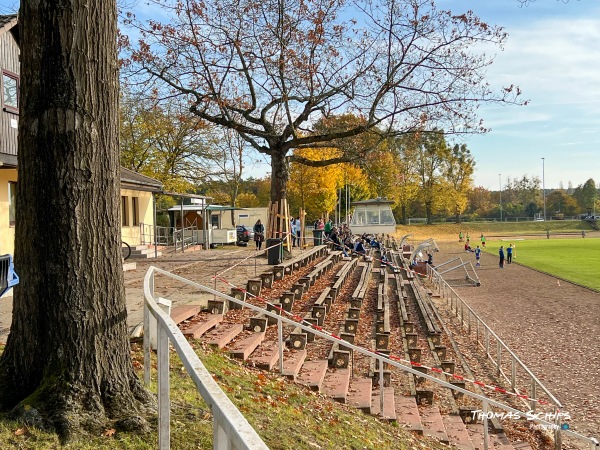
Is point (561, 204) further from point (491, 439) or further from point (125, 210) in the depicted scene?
point (491, 439)

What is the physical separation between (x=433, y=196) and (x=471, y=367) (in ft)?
253

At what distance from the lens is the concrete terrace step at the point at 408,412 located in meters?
7.73

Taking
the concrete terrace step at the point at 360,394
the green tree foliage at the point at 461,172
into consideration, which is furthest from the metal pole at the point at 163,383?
the green tree foliage at the point at 461,172

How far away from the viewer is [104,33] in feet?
14.6

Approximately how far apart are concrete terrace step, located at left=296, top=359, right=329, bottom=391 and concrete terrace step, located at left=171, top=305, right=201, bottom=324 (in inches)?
75.7

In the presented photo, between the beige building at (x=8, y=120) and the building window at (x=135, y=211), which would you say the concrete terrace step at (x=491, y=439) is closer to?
the beige building at (x=8, y=120)

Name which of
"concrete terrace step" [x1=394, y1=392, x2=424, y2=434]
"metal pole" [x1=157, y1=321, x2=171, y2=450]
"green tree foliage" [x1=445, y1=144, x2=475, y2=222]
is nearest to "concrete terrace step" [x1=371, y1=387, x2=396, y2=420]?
"concrete terrace step" [x1=394, y1=392, x2=424, y2=434]

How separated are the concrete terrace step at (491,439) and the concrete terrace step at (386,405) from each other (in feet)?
4.20

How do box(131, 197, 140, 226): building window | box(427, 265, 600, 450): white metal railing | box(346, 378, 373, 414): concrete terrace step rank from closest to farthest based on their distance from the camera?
box(346, 378, 373, 414): concrete terrace step < box(427, 265, 600, 450): white metal railing < box(131, 197, 140, 226): building window

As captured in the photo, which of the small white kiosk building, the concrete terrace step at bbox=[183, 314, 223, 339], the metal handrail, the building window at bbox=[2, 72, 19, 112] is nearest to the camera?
the concrete terrace step at bbox=[183, 314, 223, 339]

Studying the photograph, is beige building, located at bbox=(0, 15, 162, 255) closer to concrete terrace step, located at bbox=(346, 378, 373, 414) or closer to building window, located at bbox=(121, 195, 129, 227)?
building window, located at bbox=(121, 195, 129, 227)

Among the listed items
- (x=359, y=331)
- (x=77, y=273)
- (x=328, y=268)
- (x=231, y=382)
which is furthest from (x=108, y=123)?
(x=328, y=268)

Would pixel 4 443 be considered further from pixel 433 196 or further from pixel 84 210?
pixel 433 196

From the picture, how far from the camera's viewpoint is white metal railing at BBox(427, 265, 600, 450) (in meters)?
8.74
